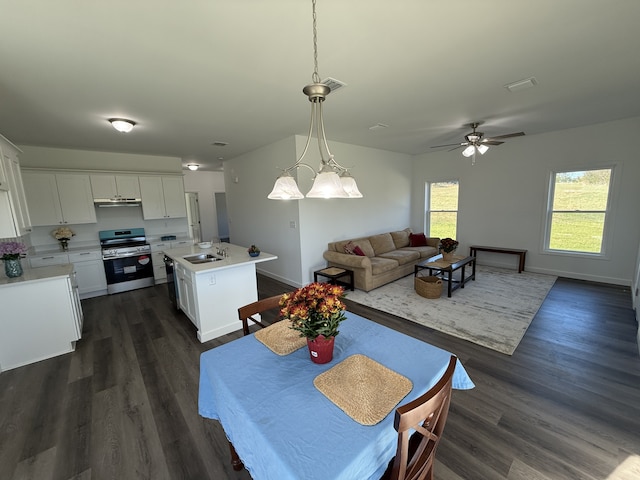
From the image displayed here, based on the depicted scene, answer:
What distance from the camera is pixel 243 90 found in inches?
103

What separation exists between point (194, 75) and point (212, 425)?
9.56ft

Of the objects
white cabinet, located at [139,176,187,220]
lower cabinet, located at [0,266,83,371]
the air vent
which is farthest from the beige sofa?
lower cabinet, located at [0,266,83,371]

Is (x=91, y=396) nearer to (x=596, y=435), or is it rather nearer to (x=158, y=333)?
(x=158, y=333)

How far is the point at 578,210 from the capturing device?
472 cm

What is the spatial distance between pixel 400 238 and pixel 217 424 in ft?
17.3

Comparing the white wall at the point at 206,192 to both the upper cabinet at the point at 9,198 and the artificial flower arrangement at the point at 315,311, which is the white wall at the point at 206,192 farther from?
the artificial flower arrangement at the point at 315,311

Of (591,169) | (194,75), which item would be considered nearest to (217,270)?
(194,75)

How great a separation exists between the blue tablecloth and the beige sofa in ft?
9.38

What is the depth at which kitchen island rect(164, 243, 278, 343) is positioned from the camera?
9.74ft

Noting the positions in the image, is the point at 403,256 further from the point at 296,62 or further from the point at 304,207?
the point at 296,62

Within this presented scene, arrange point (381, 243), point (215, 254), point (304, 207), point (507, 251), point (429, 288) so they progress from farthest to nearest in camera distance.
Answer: point (381, 243), point (507, 251), point (304, 207), point (429, 288), point (215, 254)

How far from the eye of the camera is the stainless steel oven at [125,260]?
4.65 meters

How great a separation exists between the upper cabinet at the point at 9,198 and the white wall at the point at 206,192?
5571mm

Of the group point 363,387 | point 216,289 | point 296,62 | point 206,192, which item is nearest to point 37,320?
point 216,289
